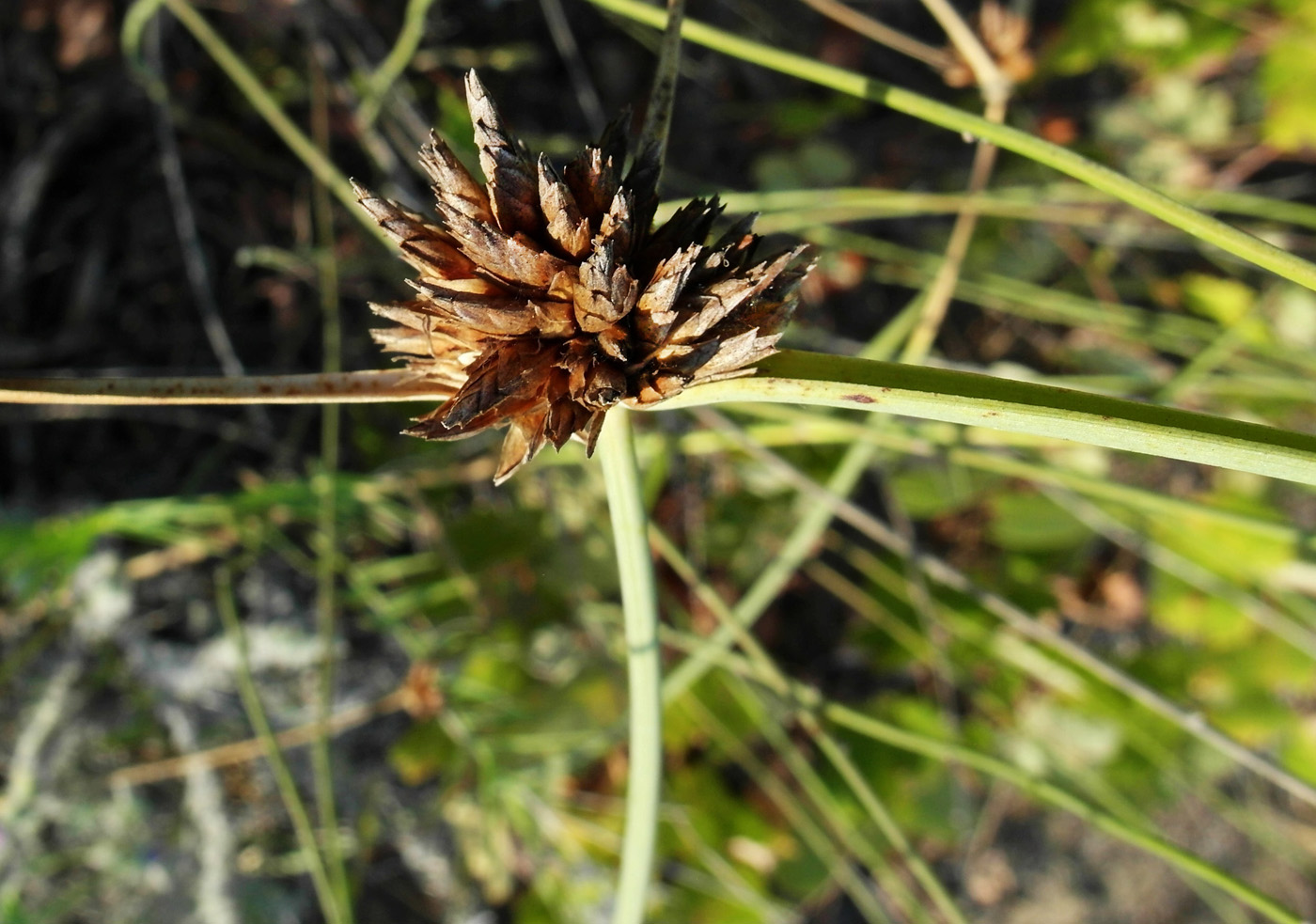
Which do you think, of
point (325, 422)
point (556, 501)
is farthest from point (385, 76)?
point (556, 501)

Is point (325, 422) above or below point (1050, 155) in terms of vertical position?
below

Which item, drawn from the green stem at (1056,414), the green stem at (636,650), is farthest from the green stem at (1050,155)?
the green stem at (636,650)

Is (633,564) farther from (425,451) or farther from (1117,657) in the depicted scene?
(1117,657)

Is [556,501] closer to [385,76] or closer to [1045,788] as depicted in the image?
[385,76]

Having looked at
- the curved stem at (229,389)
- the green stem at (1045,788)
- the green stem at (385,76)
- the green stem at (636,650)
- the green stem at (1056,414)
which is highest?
the green stem at (385,76)

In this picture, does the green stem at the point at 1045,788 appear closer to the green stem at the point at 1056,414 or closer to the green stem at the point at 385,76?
the green stem at the point at 1056,414

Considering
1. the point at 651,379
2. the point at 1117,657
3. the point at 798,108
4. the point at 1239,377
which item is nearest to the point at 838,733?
the point at 1117,657
